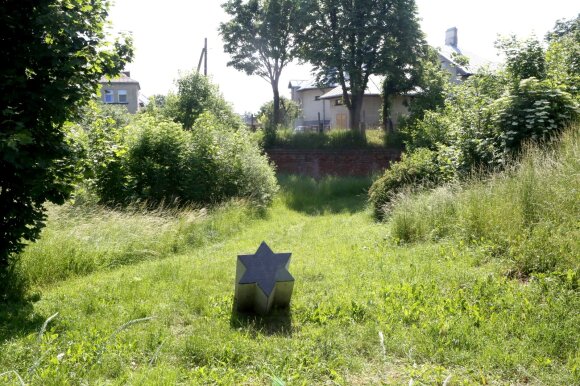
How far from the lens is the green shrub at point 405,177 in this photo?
13445 mm

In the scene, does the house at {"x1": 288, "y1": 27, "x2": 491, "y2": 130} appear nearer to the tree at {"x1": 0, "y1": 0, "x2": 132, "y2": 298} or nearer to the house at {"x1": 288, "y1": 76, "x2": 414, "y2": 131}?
the house at {"x1": 288, "y1": 76, "x2": 414, "y2": 131}

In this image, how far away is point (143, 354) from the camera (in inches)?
178

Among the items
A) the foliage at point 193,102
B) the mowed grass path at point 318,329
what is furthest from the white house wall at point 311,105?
the mowed grass path at point 318,329

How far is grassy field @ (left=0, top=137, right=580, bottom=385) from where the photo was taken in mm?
4156

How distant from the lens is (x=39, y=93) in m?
6.28

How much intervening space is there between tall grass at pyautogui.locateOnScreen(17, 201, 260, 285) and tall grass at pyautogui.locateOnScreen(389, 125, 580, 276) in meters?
4.18

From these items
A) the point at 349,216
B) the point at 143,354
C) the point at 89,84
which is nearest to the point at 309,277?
the point at 143,354

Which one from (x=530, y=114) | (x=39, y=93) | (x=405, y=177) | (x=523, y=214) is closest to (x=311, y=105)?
(x=405, y=177)

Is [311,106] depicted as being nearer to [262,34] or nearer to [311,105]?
[311,105]

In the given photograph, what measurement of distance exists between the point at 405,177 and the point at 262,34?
835 inches

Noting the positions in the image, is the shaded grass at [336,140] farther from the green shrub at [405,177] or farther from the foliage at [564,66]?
the foliage at [564,66]

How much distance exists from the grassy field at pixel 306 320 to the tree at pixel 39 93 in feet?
3.52

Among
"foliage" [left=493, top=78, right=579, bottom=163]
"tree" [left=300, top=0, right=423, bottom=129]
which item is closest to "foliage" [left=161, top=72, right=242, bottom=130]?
"tree" [left=300, top=0, right=423, bottom=129]

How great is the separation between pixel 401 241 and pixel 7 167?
608cm
